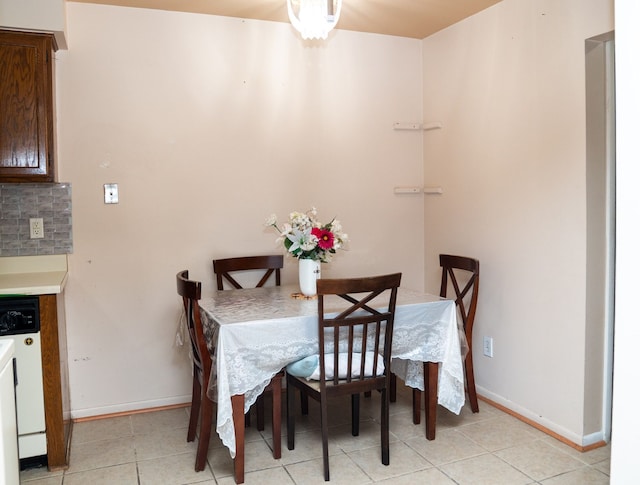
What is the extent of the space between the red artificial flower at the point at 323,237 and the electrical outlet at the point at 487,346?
1.26 metres

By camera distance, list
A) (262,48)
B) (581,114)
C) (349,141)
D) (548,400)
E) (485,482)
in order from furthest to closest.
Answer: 1. (349,141)
2. (262,48)
3. (548,400)
4. (581,114)
5. (485,482)

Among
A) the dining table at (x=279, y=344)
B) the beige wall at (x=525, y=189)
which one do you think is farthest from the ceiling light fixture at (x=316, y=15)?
the dining table at (x=279, y=344)

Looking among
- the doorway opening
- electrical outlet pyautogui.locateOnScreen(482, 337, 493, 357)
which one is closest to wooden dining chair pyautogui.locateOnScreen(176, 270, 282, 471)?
electrical outlet pyautogui.locateOnScreen(482, 337, 493, 357)

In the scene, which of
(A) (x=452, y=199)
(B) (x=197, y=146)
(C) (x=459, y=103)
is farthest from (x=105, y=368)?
(C) (x=459, y=103)

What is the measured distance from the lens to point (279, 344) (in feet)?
8.32

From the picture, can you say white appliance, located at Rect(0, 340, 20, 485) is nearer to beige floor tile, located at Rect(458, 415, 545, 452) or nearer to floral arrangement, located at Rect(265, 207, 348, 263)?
floral arrangement, located at Rect(265, 207, 348, 263)

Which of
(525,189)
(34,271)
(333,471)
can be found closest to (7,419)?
(333,471)

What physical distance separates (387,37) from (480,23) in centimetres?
70

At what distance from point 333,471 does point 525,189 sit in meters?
1.82

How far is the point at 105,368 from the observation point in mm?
3346

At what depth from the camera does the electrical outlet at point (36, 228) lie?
3.12 meters

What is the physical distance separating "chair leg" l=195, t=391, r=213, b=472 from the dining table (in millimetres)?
114

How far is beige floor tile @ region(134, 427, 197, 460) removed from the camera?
2843 millimetres

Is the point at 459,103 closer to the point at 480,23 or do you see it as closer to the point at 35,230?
the point at 480,23
